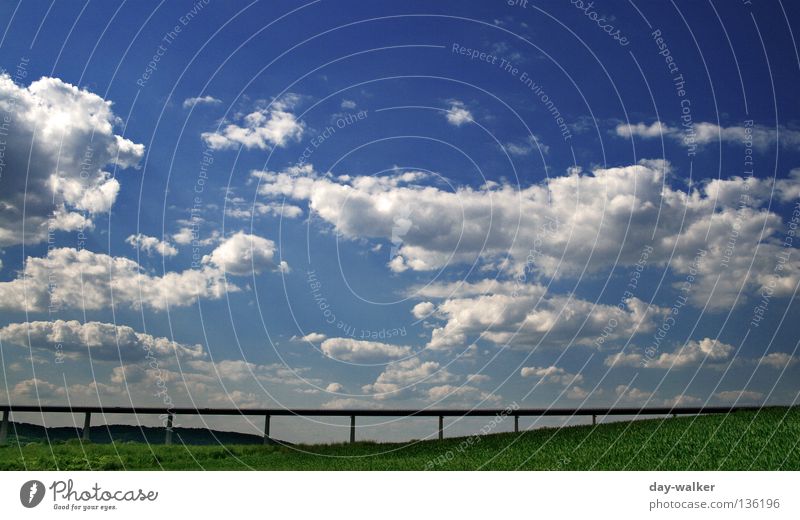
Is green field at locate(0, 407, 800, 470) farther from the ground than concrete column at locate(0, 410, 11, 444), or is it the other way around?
concrete column at locate(0, 410, 11, 444)

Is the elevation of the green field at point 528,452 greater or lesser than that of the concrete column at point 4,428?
lesser

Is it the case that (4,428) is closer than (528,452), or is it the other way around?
(4,428)

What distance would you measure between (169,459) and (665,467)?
38.0 ft

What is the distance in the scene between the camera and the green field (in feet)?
52.7

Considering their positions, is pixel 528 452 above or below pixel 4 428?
below

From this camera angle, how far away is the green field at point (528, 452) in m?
16.1

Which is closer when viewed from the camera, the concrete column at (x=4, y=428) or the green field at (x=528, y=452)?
the green field at (x=528, y=452)

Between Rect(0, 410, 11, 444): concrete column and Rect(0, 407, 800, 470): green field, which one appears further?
Rect(0, 410, 11, 444): concrete column

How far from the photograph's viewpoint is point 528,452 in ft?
63.6
